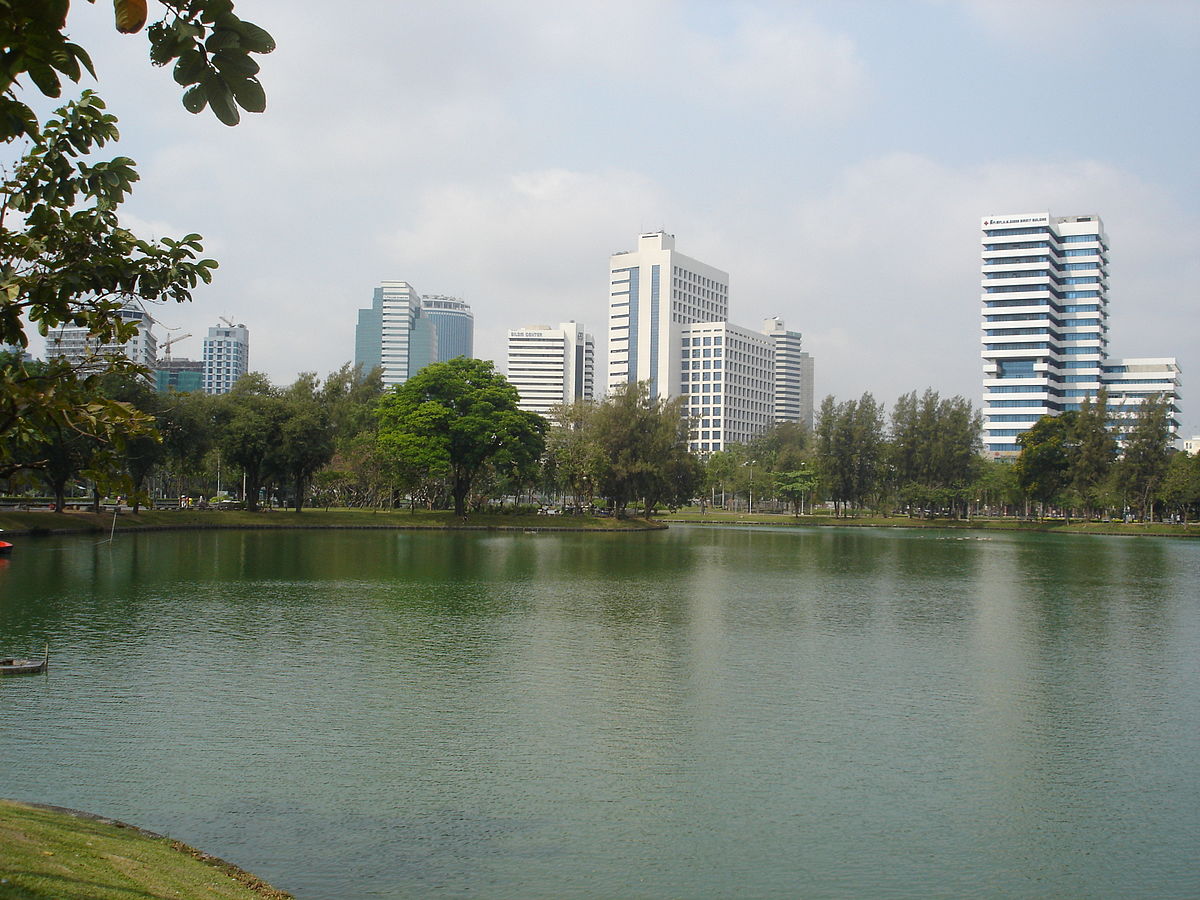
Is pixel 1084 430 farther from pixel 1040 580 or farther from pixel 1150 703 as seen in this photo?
pixel 1150 703

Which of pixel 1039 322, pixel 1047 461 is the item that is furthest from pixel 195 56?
pixel 1039 322

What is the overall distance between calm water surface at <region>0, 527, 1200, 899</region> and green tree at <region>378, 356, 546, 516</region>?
138 feet

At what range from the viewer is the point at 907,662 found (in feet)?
68.0

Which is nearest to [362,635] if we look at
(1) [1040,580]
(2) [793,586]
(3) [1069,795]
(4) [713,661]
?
(4) [713,661]

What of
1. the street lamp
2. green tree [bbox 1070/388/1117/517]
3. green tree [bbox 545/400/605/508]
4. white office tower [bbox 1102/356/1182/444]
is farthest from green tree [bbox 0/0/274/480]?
white office tower [bbox 1102/356/1182/444]

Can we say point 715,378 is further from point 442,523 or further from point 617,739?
point 617,739

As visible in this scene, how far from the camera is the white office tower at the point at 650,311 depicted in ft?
→ 611

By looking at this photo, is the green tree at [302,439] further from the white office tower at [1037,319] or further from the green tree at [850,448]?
the white office tower at [1037,319]

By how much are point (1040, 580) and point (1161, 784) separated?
96.9 feet

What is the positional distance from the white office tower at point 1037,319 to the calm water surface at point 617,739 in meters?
128

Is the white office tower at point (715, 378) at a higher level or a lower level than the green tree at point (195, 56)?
higher

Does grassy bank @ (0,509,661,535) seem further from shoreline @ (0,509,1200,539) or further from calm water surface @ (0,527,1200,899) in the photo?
calm water surface @ (0,527,1200,899)

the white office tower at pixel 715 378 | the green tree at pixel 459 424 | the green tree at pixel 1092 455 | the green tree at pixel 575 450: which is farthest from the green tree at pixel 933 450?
the white office tower at pixel 715 378

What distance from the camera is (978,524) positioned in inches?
4134
